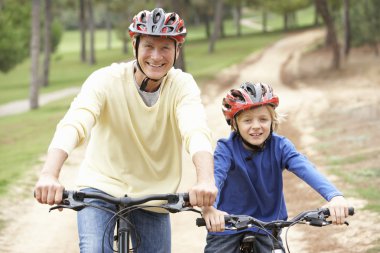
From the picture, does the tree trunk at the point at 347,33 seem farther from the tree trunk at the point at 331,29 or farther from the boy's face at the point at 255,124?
the boy's face at the point at 255,124

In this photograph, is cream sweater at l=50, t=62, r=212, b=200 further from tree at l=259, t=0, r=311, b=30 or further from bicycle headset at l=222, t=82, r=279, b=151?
tree at l=259, t=0, r=311, b=30

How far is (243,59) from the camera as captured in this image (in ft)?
167

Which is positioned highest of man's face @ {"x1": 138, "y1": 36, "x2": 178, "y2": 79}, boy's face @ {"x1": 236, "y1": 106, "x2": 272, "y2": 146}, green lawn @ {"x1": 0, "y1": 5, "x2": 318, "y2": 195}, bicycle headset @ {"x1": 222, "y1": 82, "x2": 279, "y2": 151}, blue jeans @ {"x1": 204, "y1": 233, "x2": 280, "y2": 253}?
man's face @ {"x1": 138, "y1": 36, "x2": 178, "y2": 79}

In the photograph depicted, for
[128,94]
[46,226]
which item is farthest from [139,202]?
[46,226]

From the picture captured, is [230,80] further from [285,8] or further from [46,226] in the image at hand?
[285,8]

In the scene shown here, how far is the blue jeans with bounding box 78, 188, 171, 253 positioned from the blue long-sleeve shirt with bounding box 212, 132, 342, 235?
1.61ft

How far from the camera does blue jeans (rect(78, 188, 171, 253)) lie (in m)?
4.25

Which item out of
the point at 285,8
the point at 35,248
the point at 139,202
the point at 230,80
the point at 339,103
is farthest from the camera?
the point at 285,8

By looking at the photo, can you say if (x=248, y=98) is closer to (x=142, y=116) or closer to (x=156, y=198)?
(x=142, y=116)

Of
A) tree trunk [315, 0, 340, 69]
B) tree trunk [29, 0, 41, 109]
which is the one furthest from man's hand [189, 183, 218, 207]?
tree trunk [315, 0, 340, 69]

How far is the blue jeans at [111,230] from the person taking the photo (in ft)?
13.9

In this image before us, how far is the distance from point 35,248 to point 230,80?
28.3 meters

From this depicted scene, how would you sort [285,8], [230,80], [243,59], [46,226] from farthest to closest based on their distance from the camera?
[285,8], [243,59], [230,80], [46,226]

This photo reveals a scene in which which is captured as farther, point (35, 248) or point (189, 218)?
point (189, 218)
